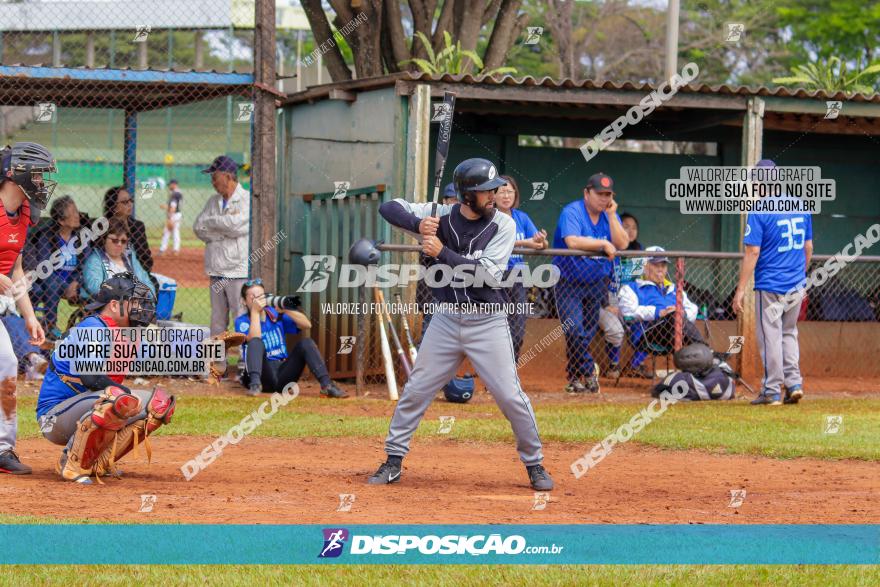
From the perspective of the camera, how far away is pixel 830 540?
19.2 feet

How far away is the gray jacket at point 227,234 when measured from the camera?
13.2m

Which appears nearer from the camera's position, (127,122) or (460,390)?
(460,390)

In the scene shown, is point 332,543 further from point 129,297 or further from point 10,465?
point 10,465

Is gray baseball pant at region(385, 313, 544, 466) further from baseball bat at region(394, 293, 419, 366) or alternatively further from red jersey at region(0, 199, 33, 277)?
baseball bat at region(394, 293, 419, 366)

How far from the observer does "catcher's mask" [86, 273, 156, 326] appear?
7578 millimetres

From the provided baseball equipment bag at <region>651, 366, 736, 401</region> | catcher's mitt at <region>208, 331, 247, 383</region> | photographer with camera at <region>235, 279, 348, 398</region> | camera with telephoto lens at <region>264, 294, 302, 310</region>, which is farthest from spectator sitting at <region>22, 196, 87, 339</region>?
baseball equipment bag at <region>651, 366, 736, 401</region>

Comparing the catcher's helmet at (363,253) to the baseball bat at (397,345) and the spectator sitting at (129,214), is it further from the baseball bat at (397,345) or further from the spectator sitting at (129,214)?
the spectator sitting at (129,214)

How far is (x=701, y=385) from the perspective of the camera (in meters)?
12.4

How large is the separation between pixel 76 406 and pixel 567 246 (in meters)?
5.89

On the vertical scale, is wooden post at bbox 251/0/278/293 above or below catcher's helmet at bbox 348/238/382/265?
above

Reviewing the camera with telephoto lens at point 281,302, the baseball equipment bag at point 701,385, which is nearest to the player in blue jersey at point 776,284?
the baseball equipment bag at point 701,385

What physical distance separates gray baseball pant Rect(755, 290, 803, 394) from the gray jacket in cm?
534

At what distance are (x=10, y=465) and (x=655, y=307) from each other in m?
7.63

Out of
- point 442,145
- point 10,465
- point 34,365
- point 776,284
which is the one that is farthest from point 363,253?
point 34,365
